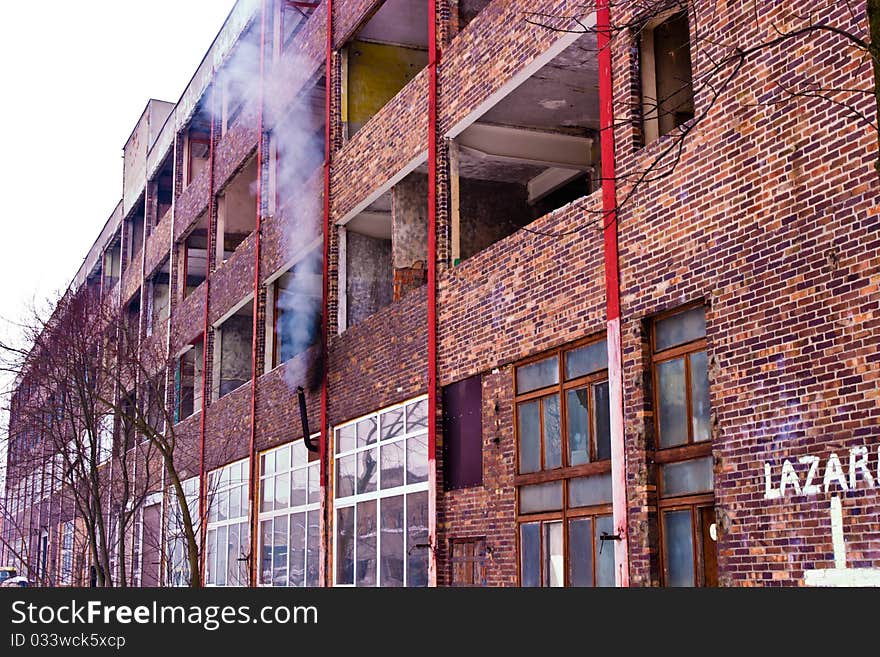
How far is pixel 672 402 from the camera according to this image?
1163 centimetres

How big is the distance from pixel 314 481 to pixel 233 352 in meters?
9.05

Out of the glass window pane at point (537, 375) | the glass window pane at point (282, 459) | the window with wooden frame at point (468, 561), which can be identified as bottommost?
the window with wooden frame at point (468, 561)

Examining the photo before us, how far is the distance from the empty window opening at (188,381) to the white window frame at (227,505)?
3.84 meters

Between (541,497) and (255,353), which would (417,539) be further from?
(255,353)

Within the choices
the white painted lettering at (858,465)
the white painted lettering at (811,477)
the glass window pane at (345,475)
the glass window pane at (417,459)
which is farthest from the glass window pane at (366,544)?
the white painted lettering at (858,465)

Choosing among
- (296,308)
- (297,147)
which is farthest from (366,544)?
(297,147)

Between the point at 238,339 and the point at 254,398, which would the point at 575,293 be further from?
the point at 238,339

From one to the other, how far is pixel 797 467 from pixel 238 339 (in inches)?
825

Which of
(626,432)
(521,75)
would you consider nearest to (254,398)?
(521,75)

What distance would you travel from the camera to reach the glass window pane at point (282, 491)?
72.8 ft

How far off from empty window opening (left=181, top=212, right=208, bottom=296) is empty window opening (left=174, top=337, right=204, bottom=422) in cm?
195

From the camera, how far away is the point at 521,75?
14844mm

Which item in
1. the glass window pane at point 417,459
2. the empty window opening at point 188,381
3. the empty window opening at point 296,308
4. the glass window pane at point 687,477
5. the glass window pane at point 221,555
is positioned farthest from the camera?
the empty window opening at point 188,381

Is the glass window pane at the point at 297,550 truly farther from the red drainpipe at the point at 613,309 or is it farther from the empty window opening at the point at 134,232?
the empty window opening at the point at 134,232
